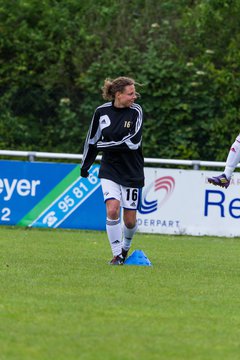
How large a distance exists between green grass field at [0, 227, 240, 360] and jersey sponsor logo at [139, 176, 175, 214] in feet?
12.0

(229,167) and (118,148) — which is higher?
(118,148)

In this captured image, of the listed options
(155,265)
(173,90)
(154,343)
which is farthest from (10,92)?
(154,343)

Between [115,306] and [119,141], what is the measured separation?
131 inches

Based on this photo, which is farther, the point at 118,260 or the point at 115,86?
the point at 118,260

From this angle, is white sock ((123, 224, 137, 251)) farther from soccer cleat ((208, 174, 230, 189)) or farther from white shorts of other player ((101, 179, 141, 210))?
soccer cleat ((208, 174, 230, 189))

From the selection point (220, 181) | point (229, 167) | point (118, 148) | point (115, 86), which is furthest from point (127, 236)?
point (115, 86)

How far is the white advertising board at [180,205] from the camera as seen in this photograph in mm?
17094

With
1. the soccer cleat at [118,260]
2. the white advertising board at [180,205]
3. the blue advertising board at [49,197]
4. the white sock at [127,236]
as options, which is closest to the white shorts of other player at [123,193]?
the white sock at [127,236]

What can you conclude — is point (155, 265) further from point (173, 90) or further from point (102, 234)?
point (173, 90)

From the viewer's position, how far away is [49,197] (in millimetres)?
17391

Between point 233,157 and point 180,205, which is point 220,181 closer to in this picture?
point 233,157

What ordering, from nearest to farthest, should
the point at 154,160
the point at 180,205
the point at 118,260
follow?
the point at 118,260
the point at 180,205
the point at 154,160

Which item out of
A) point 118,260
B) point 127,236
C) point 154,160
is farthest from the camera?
point 154,160

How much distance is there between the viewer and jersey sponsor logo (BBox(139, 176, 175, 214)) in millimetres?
17203
